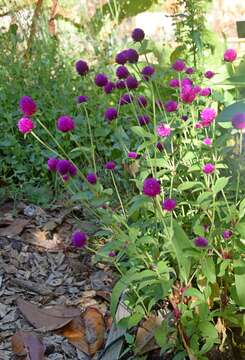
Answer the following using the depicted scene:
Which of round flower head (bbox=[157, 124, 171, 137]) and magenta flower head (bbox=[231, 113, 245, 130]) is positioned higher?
magenta flower head (bbox=[231, 113, 245, 130])

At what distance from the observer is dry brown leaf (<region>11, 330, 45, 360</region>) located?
233cm

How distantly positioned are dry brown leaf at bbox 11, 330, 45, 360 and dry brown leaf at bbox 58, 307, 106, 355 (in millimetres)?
130

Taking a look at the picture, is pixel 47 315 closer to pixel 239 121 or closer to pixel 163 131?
pixel 163 131

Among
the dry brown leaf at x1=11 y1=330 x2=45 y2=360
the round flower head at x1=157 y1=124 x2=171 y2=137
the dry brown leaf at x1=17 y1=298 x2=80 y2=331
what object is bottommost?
the dry brown leaf at x1=17 y1=298 x2=80 y2=331

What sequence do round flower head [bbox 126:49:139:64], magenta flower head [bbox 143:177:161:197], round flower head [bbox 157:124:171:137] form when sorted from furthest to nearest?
round flower head [bbox 126:49:139:64]
round flower head [bbox 157:124:171:137]
magenta flower head [bbox 143:177:161:197]

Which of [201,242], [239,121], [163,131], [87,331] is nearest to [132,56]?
[163,131]

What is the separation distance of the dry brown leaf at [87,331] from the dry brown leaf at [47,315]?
0.03m

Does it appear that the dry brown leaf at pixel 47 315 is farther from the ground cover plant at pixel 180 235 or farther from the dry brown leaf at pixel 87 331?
the ground cover plant at pixel 180 235

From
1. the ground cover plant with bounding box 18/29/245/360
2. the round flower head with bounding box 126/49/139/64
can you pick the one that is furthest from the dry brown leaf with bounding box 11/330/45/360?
the round flower head with bounding box 126/49/139/64

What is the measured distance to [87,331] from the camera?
2488mm

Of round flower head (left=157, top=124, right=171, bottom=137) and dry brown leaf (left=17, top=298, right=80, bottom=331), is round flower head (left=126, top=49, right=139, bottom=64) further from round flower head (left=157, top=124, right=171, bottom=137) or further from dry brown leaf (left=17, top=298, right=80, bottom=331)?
dry brown leaf (left=17, top=298, right=80, bottom=331)

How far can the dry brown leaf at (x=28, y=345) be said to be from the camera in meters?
2.33

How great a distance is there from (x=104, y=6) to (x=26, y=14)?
2.74 ft

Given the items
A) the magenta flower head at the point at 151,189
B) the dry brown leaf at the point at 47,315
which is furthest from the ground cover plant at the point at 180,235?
the dry brown leaf at the point at 47,315
